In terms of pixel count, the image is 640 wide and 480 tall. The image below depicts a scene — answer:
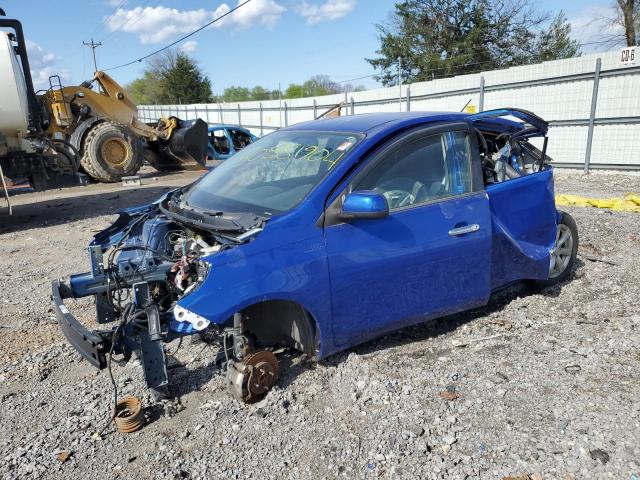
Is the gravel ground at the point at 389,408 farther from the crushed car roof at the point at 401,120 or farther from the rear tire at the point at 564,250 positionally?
the crushed car roof at the point at 401,120

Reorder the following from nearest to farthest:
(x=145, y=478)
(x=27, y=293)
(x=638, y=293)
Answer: (x=145, y=478) < (x=638, y=293) < (x=27, y=293)

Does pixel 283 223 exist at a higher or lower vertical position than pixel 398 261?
higher

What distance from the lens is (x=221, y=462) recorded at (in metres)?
2.63

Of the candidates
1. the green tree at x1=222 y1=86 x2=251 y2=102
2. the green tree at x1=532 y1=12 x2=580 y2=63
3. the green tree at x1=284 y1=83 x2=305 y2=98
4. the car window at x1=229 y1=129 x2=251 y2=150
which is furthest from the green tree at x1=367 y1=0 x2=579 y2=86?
the green tree at x1=222 y1=86 x2=251 y2=102

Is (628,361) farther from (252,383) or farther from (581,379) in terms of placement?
(252,383)

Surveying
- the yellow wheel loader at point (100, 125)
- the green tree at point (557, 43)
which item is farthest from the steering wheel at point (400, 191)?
the green tree at point (557, 43)

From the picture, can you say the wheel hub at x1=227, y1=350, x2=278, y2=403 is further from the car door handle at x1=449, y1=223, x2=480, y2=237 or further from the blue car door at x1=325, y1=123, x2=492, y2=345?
the car door handle at x1=449, y1=223, x2=480, y2=237

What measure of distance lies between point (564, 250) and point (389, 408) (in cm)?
290

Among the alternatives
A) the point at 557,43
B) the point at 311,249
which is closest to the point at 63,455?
the point at 311,249

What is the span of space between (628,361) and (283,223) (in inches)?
99.3

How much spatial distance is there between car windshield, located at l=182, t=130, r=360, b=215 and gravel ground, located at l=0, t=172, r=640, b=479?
3.81 feet

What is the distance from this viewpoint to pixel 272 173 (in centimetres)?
Result: 381

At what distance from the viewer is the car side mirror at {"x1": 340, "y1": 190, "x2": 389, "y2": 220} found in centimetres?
300

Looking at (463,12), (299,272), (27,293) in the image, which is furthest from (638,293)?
(463,12)
